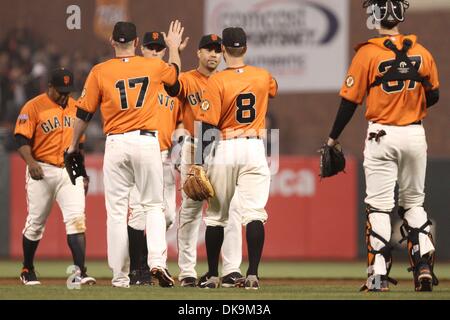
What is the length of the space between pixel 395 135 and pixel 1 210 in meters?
8.14

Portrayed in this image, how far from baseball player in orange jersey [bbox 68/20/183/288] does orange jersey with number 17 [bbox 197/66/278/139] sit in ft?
1.59

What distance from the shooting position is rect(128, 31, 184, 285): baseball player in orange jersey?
941cm

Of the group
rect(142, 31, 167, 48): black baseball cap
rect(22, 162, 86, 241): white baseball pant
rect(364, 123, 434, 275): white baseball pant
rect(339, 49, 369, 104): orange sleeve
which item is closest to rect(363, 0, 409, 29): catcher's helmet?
rect(339, 49, 369, 104): orange sleeve

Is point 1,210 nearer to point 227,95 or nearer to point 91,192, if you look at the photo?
point 91,192

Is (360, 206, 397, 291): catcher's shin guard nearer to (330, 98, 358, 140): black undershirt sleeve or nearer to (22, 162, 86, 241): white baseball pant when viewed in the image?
(330, 98, 358, 140): black undershirt sleeve

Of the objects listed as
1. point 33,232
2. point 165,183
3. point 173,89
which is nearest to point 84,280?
point 33,232

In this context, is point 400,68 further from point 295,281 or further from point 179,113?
point 295,281

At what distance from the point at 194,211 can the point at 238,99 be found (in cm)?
120

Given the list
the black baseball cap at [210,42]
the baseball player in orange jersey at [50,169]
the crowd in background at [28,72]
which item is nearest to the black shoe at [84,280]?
the baseball player in orange jersey at [50,169]

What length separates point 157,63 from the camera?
8.77m

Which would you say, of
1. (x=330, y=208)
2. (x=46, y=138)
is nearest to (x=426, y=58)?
(x=46, y=138)

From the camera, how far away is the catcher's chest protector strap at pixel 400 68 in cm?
820

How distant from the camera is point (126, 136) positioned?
8.62 m

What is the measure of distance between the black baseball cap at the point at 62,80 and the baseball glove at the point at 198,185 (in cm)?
186
